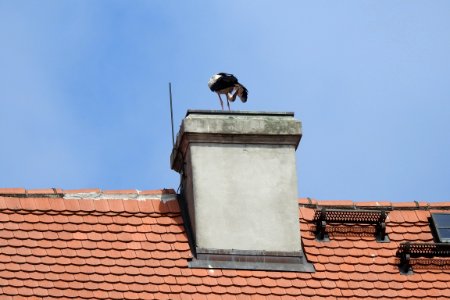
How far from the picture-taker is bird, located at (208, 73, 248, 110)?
2505 cm

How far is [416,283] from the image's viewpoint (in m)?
23.6

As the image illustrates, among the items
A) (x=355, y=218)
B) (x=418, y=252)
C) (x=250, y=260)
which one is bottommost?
(x=418, y=252)

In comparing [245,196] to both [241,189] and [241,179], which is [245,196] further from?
[241,179]

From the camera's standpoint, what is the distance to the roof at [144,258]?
74.4 ft

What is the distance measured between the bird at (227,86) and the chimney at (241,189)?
0.68 metres

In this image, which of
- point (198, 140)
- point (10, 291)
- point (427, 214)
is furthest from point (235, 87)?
point (10, 291)

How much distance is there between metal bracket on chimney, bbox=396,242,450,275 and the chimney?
45.5 inches

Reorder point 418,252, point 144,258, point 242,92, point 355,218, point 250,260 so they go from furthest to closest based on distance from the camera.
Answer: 1. point 242,92
2. point 355,218
3. point 418,252
4. point 250,260
5. point 144,258

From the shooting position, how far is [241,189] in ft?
78.9

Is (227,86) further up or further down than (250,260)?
further up

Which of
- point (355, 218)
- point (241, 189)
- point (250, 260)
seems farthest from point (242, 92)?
point (250, 260)

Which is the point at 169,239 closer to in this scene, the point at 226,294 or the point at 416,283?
the point at 226,294

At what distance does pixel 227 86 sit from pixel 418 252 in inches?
130

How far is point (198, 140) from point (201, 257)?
1612 millimetres
